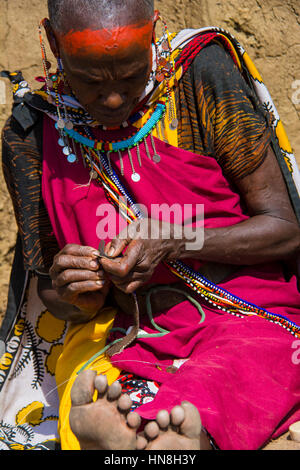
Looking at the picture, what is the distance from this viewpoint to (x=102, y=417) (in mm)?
1641

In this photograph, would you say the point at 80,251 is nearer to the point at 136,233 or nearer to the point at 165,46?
the point at 136,233

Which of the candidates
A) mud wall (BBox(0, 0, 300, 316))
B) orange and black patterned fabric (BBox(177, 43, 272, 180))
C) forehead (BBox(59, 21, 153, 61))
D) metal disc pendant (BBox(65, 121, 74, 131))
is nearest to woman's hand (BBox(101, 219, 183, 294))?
orange and black patterned fabric (BBox(177, 43, 272, 180))

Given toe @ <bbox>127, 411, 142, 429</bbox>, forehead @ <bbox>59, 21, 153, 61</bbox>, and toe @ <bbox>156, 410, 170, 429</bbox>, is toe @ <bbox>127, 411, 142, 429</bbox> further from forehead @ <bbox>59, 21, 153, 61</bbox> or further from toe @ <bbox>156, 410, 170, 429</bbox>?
forehead @ <bbox>59, 21, 153, 61</bbox>

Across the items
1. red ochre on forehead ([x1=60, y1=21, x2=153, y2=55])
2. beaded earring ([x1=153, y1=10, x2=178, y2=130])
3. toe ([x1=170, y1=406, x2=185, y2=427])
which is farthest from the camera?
beaded earring ([x1=153, y1=10, x2=178, y2=130])

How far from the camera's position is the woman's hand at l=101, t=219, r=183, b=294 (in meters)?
1.98

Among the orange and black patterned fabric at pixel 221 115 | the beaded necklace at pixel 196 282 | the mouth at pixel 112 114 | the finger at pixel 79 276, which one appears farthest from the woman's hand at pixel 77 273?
the orange and black patterned fabric at pixel 221 115

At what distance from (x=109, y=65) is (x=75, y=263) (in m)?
0.66

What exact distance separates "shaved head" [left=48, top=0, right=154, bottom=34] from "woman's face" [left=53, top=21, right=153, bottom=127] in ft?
Result: 0.07

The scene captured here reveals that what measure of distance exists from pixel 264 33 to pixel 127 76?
154 cm

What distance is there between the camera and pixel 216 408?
175 centimetres

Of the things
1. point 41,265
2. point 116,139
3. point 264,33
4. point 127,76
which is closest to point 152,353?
point 41,265

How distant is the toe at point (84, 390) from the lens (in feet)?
5.53

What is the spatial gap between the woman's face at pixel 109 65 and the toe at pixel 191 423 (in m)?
0.99

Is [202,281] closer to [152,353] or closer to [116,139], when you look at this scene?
[152,353]
